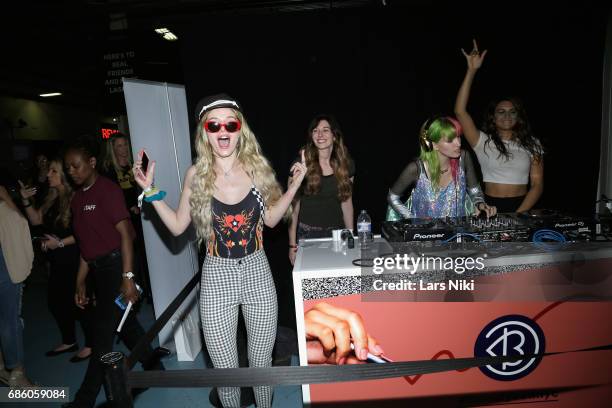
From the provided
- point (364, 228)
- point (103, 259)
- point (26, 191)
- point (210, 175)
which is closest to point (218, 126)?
point (210, 175)

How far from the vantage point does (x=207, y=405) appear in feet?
8.78

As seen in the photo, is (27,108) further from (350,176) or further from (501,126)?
(501,126)

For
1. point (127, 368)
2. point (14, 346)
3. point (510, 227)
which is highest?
point (510, 227)

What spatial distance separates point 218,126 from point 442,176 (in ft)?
5.06

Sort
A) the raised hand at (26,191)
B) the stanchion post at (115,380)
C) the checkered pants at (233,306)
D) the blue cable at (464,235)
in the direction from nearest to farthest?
the stanchion post at (115,380)
the checkered pants at (233,306)
the blue cable at (464,235)
the raised hand at (26,191)

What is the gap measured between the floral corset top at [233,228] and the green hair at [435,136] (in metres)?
1.28

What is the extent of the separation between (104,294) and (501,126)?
3043mm

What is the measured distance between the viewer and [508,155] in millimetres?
2953

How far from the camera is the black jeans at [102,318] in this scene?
2.42 m

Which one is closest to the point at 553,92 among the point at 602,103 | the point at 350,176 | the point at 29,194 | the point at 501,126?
the point at 602,103

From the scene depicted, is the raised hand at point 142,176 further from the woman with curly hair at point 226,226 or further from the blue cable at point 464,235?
the blue cable at point 464,235

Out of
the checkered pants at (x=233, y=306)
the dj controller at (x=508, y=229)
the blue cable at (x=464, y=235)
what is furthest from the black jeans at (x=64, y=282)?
the blue cable at (x=464, y=235)

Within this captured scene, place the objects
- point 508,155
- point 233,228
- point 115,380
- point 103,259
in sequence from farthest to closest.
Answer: point 508,155
point 103,259
point 233,228
point 115,380

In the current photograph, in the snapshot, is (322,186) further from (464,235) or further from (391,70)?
(391,70)
